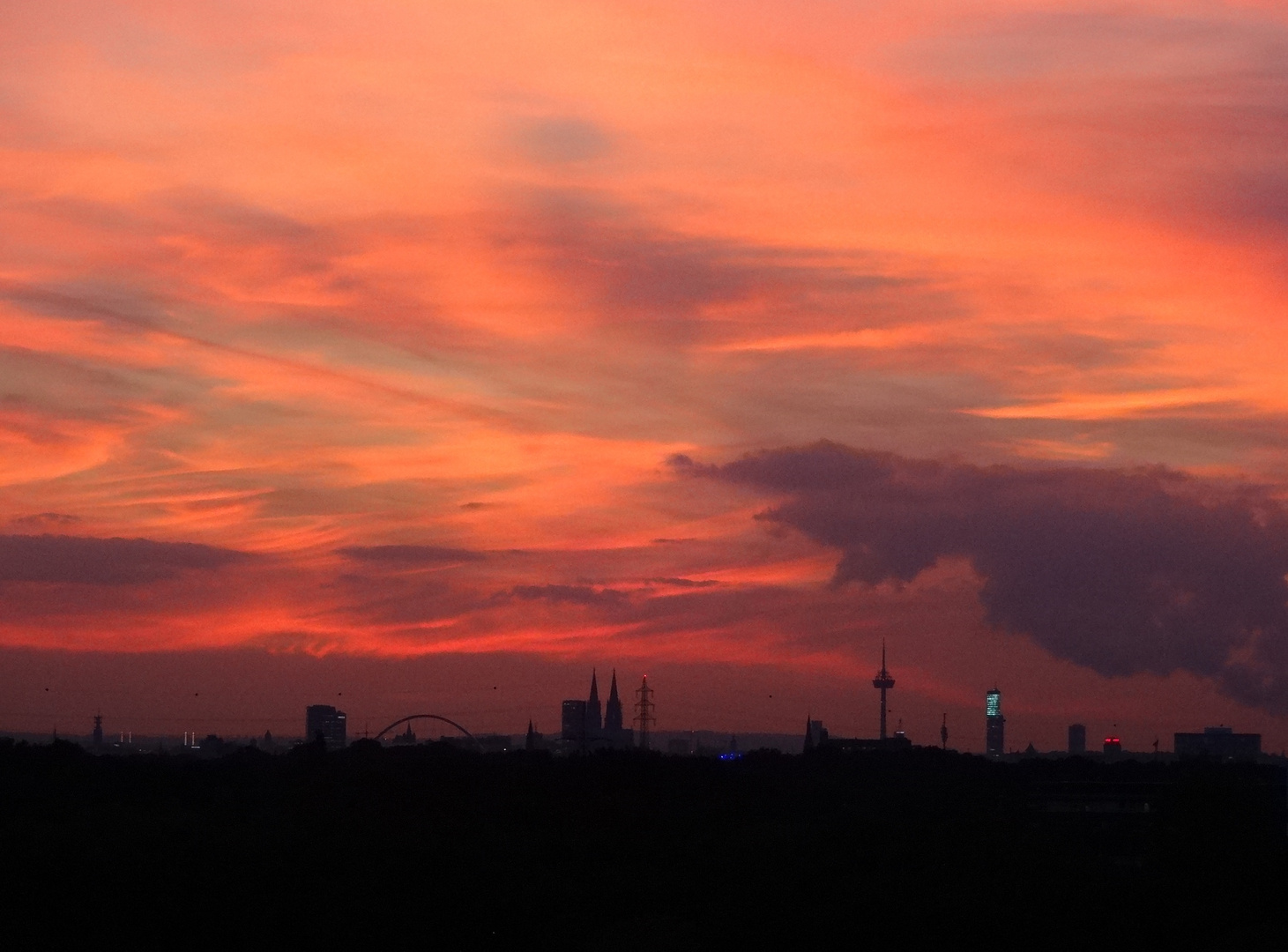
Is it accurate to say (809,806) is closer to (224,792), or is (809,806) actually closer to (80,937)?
(224,792)

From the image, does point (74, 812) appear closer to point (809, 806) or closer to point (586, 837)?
point (586, 837)

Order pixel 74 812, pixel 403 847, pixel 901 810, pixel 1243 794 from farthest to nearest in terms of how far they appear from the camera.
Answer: pixel 901 810, pixel 1243 794, pixel 74 812, pixel 403 847

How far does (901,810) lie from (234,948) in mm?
Answer: 105120

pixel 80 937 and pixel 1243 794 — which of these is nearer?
pixel 80 937

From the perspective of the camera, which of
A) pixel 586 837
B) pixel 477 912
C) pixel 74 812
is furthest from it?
pixel 74 812

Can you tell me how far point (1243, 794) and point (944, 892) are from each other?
236ft

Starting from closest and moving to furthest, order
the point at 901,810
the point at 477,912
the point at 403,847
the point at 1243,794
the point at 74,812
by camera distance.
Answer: the point at 477,912 → the point at 403,847 → the point at 74,812 → the point at 1243,794 → the point at 901,810

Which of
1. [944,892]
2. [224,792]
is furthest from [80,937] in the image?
[224,792]

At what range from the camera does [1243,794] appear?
16812 cm

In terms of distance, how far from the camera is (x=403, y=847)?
413ft

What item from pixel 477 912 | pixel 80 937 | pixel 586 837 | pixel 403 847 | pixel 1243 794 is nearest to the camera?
pixel 80 937

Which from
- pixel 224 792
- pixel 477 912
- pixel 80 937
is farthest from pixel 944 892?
pixel 224 792

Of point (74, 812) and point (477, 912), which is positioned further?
point (74, 812)

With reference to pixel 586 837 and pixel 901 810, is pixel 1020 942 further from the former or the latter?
pixel 901 810
